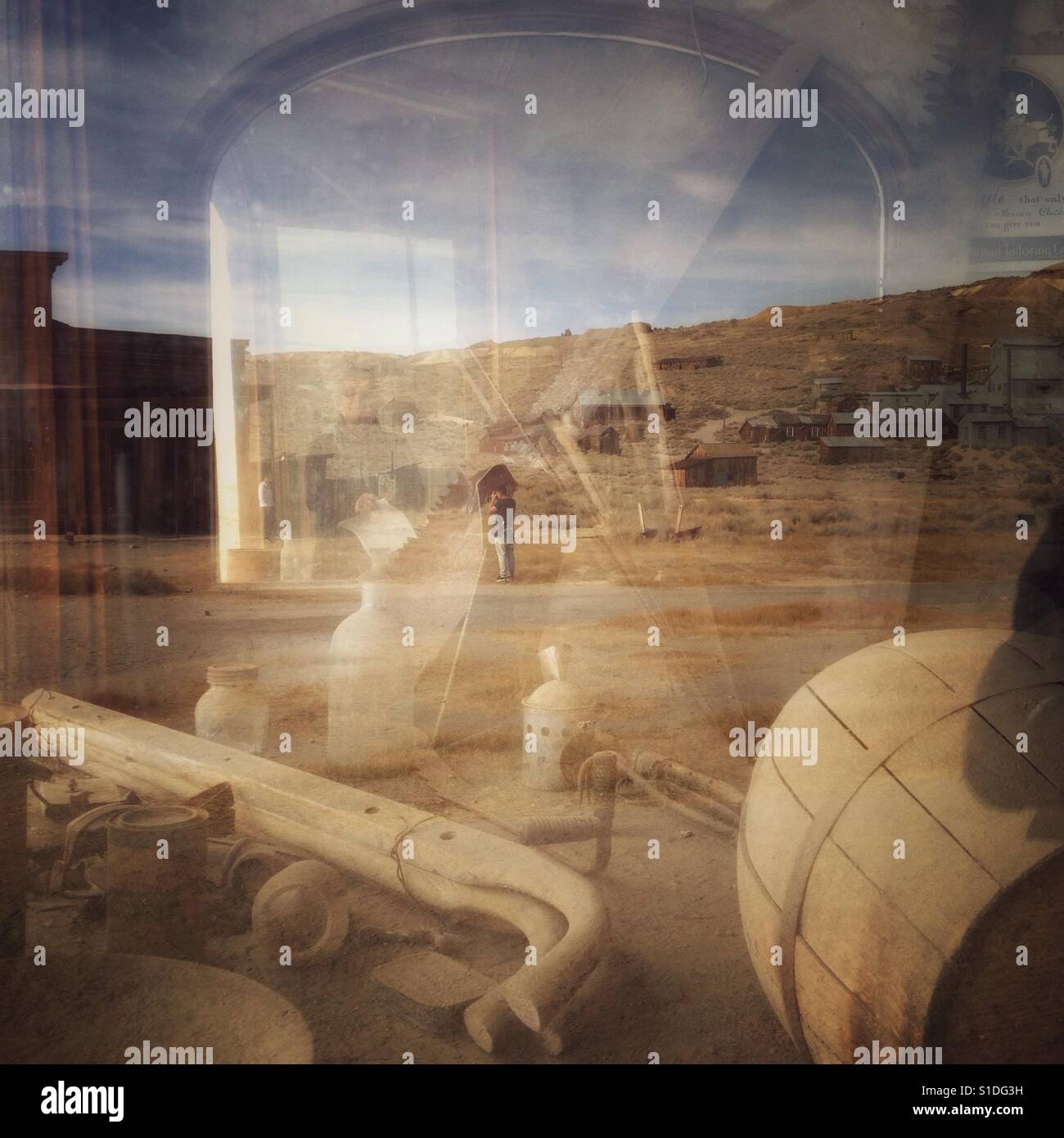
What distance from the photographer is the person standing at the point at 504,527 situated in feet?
9.71

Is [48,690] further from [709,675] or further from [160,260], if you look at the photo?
[709,675]

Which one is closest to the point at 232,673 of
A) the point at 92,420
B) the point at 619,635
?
the point at 92,420

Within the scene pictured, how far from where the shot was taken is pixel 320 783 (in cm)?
237

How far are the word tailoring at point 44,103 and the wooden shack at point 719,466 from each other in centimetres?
220

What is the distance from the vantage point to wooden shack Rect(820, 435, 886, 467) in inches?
127

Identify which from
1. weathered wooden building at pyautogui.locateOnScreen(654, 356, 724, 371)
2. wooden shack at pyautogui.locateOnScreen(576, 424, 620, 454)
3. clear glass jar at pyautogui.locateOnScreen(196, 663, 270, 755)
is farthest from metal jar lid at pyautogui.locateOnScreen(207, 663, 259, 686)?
weathered wooden building at pyautogui.locateOnScreen(654, 356, 724, 371)

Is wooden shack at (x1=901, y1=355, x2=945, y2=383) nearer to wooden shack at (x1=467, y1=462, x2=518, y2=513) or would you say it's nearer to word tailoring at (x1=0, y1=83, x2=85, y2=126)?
wooden shack at (x1=467, y1=462, x2=518, y2=513)

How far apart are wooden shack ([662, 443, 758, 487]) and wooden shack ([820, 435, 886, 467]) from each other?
0.26 m

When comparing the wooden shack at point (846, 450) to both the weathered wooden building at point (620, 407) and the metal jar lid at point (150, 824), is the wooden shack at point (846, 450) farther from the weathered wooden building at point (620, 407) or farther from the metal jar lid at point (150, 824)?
the metal jar lid at point (150, 824)

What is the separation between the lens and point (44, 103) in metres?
2.43

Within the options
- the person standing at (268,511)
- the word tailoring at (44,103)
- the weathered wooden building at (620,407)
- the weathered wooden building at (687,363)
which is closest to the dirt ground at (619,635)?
the person standing at (268,511)
